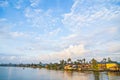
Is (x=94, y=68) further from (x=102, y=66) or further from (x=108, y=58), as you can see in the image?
(x=108, y=58)

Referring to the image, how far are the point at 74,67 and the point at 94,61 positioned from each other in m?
33.7

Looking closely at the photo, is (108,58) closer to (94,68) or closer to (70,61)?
(94,68)

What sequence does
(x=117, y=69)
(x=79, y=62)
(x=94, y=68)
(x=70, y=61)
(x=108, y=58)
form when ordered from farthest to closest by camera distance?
(x=70, y=61) → (x=79, y=62) → (x=108, y=58) → (x=94, y=68) → (x=117, y=69)

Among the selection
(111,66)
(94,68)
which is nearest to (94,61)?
(94,68)

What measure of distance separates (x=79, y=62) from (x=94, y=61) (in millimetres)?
45835

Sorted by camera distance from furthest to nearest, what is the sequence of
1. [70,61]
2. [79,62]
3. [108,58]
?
[70,61], [79,62], [108,58]

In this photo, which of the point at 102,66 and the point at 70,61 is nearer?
the point at 102,66

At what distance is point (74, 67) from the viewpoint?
512 feet

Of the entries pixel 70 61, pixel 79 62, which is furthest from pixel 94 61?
pixel 70 61

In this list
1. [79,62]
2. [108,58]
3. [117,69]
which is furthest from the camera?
[79,62]

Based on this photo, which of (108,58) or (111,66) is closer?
(111,66)

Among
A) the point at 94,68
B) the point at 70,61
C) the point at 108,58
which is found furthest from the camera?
the point at 70,61

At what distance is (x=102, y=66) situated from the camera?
128750mm

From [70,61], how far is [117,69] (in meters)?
80.6
